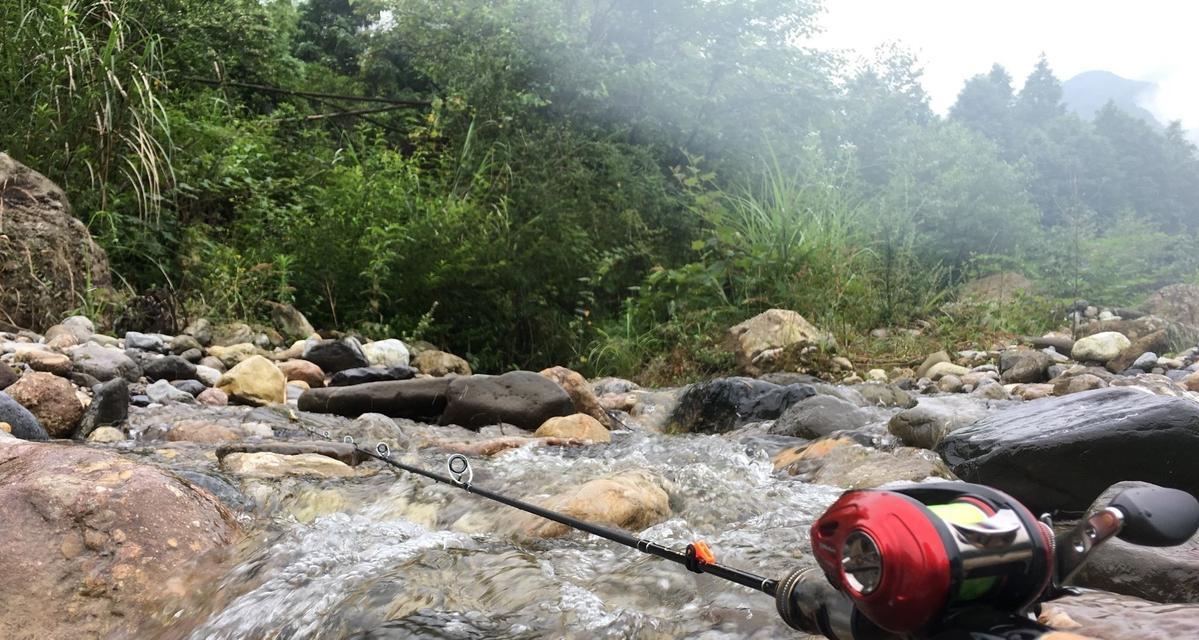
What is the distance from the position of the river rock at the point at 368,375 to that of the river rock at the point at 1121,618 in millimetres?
4361

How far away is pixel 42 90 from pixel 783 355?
516cm

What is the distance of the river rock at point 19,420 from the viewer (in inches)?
119

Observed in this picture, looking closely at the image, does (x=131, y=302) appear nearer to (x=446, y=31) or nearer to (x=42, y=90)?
(x=42, y=90)

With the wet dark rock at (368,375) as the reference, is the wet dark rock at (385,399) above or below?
above

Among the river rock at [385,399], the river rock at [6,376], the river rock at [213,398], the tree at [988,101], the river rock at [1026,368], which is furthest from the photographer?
the tree at [988,101]

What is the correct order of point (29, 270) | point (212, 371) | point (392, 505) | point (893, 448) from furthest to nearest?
point (29, 270) < point (212, 371) < point (893, 448) < point (392, 505)

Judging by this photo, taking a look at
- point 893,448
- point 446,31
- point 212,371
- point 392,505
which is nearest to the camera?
point 392,505

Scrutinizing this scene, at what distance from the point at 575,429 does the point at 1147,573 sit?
8.71ft

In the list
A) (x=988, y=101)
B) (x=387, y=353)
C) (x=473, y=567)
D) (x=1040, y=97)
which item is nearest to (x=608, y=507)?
(x=473, y=567)

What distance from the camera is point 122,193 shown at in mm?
6797

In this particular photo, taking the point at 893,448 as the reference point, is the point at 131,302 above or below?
below

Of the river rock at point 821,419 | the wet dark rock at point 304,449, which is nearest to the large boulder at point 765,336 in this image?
the river rock at point 821,419

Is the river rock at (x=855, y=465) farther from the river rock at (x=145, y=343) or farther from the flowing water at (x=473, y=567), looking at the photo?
the river rock at (x=145, y=343)

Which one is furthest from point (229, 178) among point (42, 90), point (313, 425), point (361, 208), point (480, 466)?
point (480, 466)
